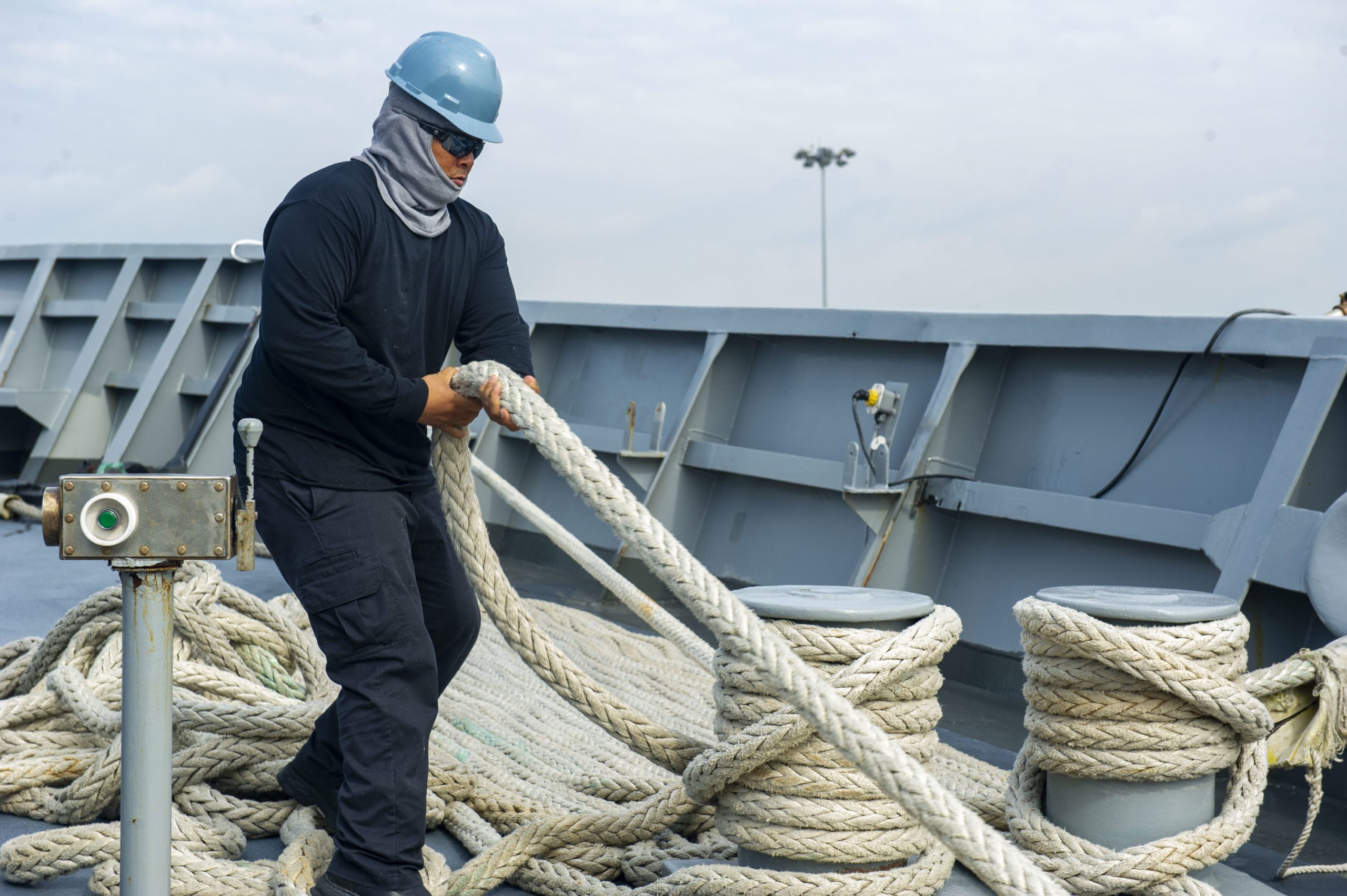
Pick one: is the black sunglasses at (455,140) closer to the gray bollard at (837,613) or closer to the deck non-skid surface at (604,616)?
the gray bollard at (837,613)

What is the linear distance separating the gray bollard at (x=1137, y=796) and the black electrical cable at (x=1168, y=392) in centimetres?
188

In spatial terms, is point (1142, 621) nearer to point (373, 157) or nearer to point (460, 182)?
point (460, 182)

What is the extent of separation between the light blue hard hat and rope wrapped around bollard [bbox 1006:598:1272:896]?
129 centimetres

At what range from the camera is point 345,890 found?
1.90 m

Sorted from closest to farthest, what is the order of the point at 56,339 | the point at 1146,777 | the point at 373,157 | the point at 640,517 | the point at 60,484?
1. the point at 60,484
2. the point at 640,517
3. the point at 1146,777
4. the point at 373,157
5. the point at 56,339

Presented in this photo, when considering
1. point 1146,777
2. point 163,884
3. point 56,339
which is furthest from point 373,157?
point 56,339

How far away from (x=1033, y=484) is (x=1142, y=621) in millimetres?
2448

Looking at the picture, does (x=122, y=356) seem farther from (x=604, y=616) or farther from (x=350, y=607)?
(x=350, y=607)

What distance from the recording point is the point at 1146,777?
1.93 meters

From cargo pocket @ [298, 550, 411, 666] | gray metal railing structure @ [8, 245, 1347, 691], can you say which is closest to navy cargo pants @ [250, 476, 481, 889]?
cargo pocket @ [298, 550, 411, 666]

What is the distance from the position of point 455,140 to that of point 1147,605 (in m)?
1.44

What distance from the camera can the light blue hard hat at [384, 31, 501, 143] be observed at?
6.54 ft

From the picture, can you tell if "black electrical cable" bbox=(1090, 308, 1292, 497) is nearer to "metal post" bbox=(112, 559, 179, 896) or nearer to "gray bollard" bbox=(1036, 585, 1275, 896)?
"gray bollard" bbox=(1036, 585, 1275, 896)

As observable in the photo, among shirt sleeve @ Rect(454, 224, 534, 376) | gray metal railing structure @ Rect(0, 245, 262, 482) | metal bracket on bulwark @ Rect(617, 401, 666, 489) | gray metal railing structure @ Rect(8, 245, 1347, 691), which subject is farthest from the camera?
gray metal railing structure @ Rect(0, 245, 262, 482)
